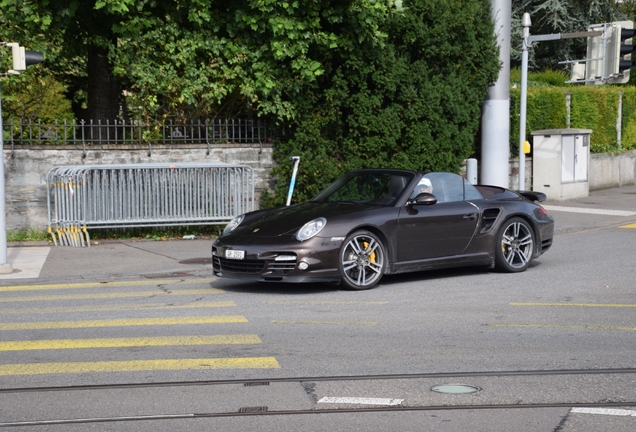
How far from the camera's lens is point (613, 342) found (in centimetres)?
805

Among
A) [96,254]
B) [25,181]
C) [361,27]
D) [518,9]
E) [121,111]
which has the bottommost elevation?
[96,254]

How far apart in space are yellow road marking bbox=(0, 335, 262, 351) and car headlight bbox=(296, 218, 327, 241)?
2536mm

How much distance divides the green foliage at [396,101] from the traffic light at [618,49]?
8.02ft

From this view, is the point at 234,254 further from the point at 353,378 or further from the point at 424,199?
the point at 353,378

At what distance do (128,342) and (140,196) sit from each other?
8309mm

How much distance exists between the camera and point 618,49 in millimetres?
19219

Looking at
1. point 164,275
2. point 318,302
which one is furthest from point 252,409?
point 164,275

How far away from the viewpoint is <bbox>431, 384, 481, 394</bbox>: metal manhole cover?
21.2 ft

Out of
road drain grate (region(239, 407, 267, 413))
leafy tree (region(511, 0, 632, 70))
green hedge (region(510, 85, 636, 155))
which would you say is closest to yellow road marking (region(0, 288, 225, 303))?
road drain grate (region(239, 407, 267, 413))

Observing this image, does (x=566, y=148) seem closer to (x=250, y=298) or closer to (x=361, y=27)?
(x=361, y=27)

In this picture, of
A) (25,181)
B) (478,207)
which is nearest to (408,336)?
(478,207)

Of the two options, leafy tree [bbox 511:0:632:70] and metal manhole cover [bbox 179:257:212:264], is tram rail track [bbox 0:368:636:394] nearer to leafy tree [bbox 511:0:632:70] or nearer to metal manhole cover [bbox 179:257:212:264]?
metal manhole cover [bbox 179:257:212:264]

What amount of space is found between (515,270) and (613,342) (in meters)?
4.44

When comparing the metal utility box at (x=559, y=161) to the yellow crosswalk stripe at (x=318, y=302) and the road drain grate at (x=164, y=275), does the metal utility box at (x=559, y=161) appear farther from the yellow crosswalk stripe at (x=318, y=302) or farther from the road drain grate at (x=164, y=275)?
the yellow crosswalk stripe at (x=318, y=302)
